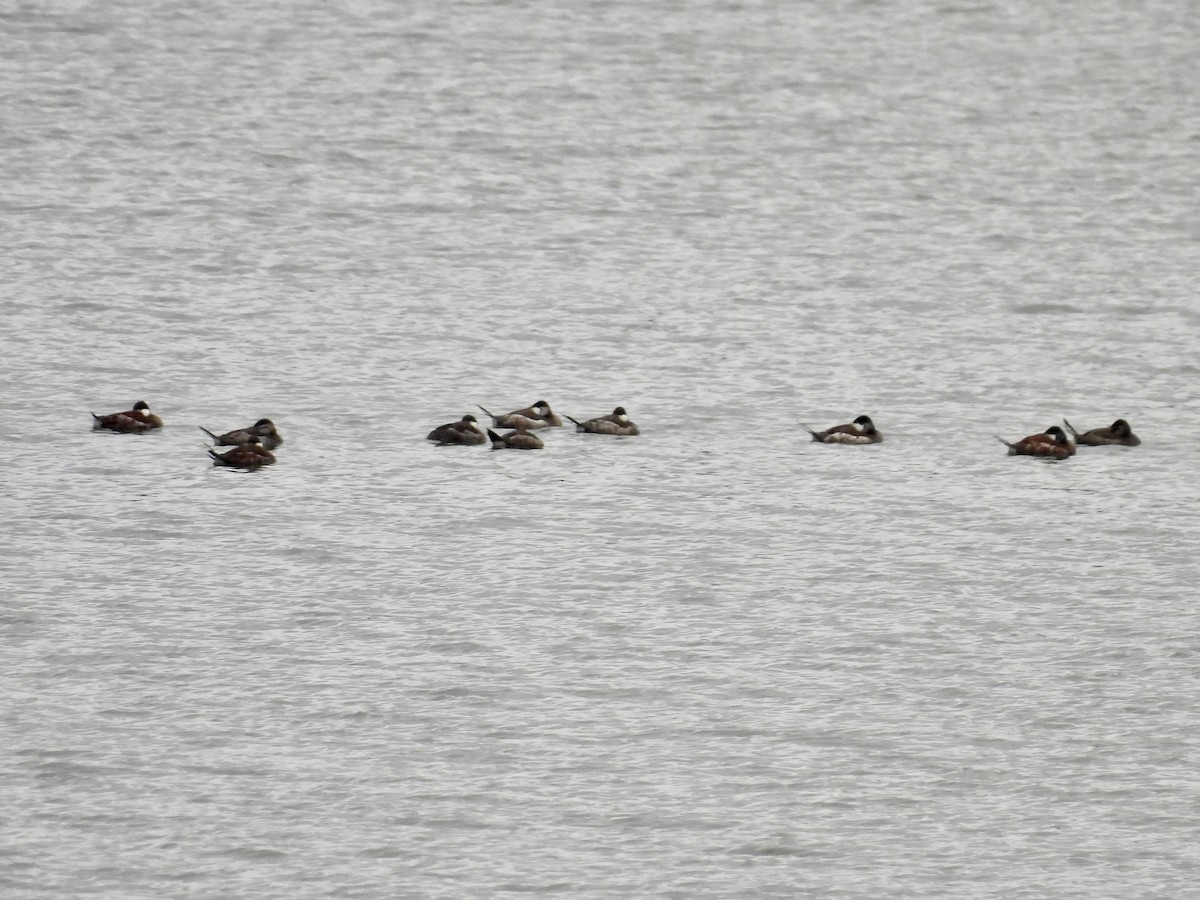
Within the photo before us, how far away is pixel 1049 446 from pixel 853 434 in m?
1.98

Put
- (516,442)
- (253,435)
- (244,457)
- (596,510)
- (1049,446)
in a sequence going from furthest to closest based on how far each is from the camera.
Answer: (516,442) < (1049,446) < (253,435) < (244,457) < (596,510)

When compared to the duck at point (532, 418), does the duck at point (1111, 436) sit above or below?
above

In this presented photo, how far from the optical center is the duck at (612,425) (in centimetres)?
2386

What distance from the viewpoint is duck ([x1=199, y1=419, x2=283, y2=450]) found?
74.4ft

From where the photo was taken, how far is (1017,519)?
21.3m

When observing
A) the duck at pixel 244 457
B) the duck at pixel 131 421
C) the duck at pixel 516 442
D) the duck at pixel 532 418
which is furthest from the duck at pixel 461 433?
the duck at pixel 131 421

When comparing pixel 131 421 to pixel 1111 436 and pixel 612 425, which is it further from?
pixel 1111 436

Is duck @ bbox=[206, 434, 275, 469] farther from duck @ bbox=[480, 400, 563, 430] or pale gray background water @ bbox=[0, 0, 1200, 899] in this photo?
duck @ bbox=[480, 400, 563, 430]

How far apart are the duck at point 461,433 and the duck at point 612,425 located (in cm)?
109

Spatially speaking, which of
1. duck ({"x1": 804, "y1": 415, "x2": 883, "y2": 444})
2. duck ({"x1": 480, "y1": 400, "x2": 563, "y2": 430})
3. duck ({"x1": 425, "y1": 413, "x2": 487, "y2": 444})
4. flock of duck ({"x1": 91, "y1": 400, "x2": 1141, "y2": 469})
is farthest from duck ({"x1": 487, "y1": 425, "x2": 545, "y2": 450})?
duck ({"x1": 804, "y1": 415, "x2": 883, "y2": 444})

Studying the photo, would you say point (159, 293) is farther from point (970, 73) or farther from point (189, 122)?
point (970, 73)

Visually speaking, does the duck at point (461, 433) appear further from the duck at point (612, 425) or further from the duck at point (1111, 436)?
the duck at point (1111, 436)

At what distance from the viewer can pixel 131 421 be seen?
23.4m

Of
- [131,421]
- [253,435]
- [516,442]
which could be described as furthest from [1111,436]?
[131,421]
